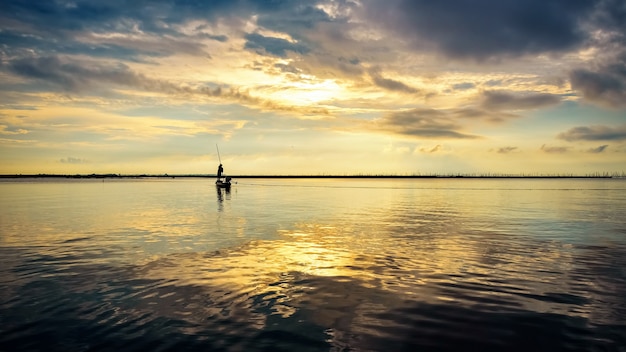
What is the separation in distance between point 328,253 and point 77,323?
524 inches

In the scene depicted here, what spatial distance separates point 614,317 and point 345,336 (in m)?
8.21

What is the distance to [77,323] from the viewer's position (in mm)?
11531

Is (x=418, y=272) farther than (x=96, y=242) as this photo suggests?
No

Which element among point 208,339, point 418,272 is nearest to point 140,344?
point 208,339

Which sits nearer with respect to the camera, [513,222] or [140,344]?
[140,344]

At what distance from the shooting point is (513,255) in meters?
21.9

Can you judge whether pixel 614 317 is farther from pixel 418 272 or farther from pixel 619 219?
pixel 619 219

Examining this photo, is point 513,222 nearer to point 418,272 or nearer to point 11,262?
point 418,272

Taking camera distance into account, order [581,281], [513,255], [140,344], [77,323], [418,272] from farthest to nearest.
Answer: [513,255], [418,272], [581,281], [77,323], [140,344]

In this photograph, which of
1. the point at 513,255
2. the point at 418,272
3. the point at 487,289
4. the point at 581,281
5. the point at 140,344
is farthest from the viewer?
the point at 513,255

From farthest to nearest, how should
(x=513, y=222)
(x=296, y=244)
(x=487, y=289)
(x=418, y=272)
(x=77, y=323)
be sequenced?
(x=513, y=222), (x=296, y=244), (x=418, y=272), (x=487, y=289), (x=77, y=323)

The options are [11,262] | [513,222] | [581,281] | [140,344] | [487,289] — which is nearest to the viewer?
[140,344]

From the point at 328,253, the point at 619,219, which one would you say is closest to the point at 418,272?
the point at 328,253

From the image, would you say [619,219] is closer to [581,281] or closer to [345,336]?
[581,281]
